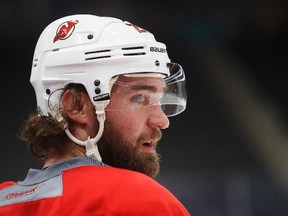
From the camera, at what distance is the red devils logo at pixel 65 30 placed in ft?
4.99

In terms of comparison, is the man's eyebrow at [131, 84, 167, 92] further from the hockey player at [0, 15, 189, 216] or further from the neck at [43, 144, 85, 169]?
the neck at [43, 144, 85, 169]

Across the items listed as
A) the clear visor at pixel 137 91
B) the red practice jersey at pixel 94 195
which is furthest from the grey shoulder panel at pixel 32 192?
the clear visor at pixel 137 91

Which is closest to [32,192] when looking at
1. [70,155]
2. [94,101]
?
[70,155]

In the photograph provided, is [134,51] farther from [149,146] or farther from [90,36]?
[149,146]

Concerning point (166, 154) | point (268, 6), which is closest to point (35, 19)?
point (166, 154)

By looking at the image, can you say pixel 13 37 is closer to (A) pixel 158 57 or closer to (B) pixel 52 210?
(A) pixel 158 57

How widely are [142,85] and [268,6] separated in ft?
5.84

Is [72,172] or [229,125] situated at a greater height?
[72,172]

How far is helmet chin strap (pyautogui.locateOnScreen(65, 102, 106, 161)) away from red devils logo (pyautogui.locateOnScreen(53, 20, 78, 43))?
19 cm

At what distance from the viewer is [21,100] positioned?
10.1 feet

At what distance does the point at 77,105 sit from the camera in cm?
147

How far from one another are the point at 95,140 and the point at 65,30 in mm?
283

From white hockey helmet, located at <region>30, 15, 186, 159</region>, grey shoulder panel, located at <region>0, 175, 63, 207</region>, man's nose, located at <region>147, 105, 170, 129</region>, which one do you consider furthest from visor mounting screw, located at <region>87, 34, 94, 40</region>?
grey shoulder panel, located at <region>0, 175, 63, 207</region>

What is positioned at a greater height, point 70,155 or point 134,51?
point 134,51
